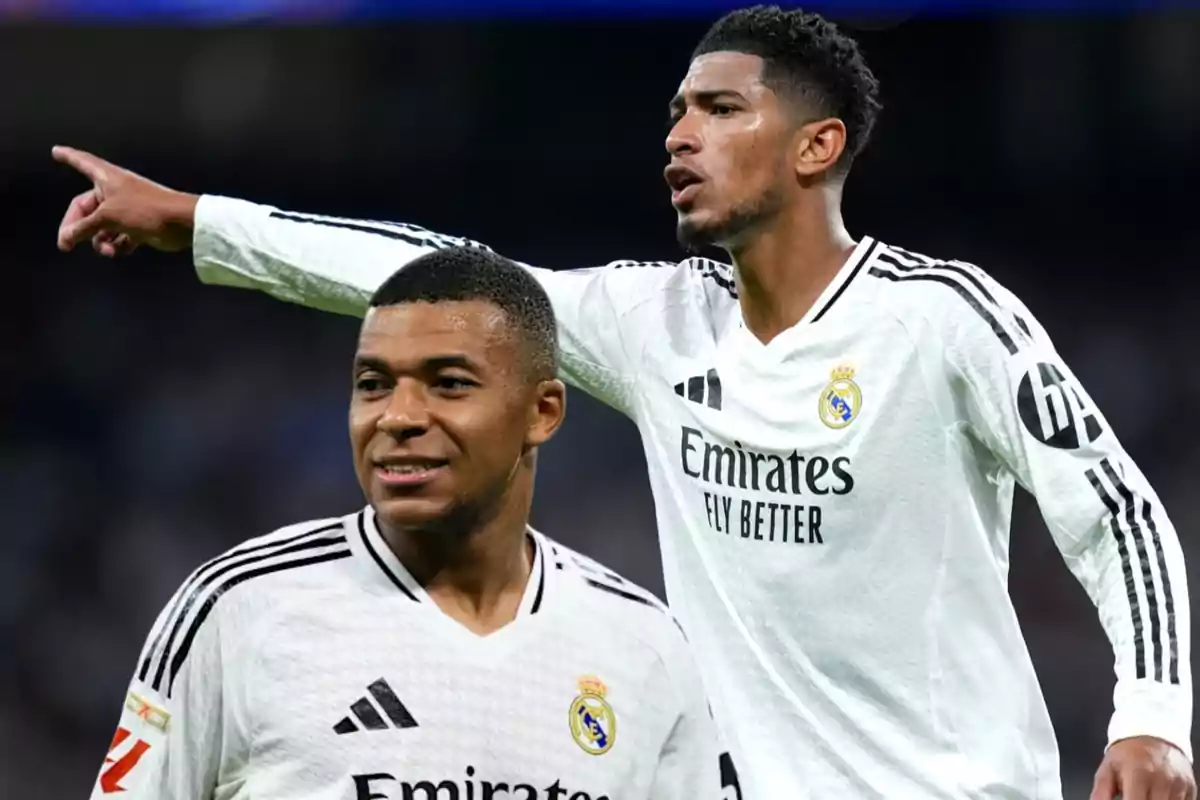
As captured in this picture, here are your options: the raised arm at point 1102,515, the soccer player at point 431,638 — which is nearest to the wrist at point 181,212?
the soccer player at point 431,638

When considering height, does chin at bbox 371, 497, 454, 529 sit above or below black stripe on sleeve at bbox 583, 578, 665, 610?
above

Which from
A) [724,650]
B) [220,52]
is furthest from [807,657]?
[220,52]

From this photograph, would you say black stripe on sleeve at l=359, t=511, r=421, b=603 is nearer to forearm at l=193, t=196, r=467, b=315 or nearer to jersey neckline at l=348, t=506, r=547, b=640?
jersey neckline at l=348, t=506, r=547, b=640

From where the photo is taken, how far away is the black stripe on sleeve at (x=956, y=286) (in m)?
3.46

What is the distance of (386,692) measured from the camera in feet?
8.64

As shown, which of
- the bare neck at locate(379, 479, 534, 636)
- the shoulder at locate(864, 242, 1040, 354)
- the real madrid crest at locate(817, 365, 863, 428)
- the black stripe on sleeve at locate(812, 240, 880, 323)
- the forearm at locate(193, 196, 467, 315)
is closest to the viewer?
the bare neck at locate(379, 479, 534, 636)

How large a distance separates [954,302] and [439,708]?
4.61 feet

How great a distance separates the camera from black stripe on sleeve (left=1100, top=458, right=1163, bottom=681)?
3.14 m

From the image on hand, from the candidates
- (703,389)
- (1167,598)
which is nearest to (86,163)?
(703,389)

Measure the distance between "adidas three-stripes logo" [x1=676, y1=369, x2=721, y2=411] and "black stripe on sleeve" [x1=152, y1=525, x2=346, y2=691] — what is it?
113cm

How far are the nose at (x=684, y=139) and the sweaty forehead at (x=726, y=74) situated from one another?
103 millimetres

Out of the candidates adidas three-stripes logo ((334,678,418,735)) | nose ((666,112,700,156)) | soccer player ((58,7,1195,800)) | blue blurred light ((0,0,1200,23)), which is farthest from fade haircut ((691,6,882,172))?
blue blurred light ((0,0,1200,23))

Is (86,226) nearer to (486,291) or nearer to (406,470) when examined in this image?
(486,291)

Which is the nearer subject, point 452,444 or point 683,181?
point 452,444
